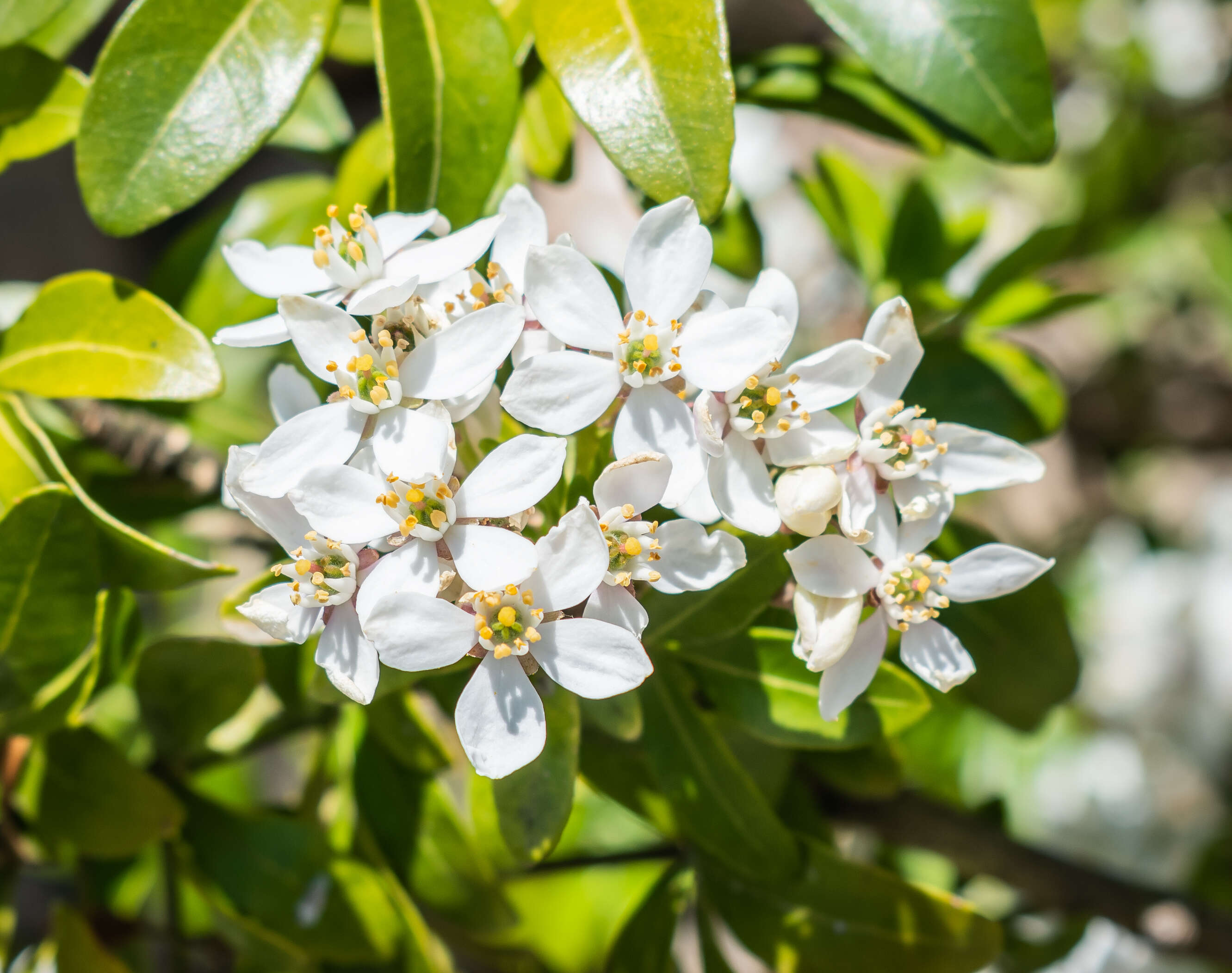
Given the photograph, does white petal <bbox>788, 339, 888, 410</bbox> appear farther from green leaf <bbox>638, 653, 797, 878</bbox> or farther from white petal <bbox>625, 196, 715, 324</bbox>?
green leaf <bbox>638, 653, 797, 878</bbox>

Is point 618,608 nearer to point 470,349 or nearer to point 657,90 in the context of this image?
point 470,349

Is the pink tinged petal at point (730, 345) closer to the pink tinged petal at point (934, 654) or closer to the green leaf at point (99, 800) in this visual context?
the pink tinged petal at point (934, 654)

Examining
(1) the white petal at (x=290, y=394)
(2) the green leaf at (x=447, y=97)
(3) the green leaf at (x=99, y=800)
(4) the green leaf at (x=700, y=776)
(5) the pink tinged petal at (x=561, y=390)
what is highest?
(2) the green leaf at (x=447, y=97)

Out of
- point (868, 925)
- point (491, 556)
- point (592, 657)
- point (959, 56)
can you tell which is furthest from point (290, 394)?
point (868, 925)

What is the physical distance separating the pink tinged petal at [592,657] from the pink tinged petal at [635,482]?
11cm

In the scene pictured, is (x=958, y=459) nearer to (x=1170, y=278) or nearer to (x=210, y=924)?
(x=210, y=924)

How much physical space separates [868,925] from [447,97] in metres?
1.09

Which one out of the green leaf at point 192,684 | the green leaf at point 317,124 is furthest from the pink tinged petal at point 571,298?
the green leaf at point 317,124

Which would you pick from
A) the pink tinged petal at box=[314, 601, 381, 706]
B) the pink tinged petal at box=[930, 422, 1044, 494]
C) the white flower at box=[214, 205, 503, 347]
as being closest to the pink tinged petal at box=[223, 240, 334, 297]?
the white flower at box=[214, 205, 503, 347]

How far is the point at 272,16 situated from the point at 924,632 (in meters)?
0.95

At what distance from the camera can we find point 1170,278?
279 centimetres

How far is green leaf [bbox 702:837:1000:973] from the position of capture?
120 cm

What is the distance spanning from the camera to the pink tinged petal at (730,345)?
0.87 m

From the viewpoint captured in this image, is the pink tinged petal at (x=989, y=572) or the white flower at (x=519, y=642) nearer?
the white flower at (x=519, y=642)
